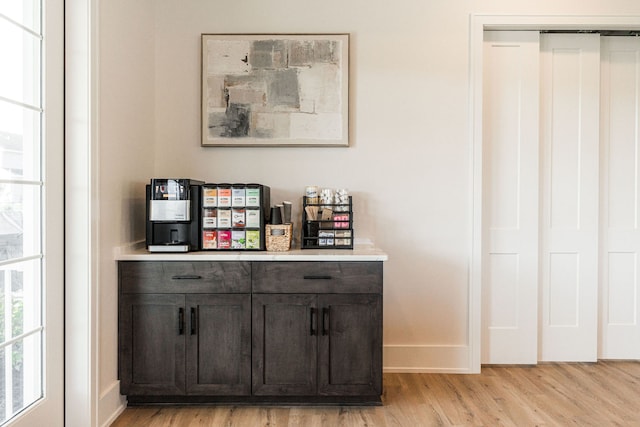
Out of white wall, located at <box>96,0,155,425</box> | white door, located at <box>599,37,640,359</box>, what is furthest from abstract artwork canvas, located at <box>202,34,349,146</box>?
white door, located at <box>599,37,640,359</box>

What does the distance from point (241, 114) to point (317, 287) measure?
1.27m

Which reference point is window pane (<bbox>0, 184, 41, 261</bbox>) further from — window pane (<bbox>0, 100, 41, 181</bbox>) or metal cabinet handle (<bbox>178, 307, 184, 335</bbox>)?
metal cabinet handle (<bbox>178, 307, 184, 335</bbox>)

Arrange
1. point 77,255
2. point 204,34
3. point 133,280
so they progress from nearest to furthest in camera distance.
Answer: point 77,255 → point 133,280 → point 204,34

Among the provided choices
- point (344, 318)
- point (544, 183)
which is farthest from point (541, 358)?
point (344, 318)

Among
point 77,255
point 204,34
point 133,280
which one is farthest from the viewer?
point 204,34

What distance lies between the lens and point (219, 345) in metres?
2.58

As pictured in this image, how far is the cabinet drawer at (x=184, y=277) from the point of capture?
2.57 meters

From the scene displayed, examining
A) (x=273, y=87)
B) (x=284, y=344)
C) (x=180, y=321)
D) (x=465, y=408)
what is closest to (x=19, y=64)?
(x=180, y=321)

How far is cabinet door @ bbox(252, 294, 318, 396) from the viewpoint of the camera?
2580 mm

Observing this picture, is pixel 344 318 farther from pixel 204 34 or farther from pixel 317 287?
pixel 204 34

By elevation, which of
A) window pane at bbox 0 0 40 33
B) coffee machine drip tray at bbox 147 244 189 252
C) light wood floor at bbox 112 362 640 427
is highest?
window pane at bbox 0 0 40 33

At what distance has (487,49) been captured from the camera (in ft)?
10.7

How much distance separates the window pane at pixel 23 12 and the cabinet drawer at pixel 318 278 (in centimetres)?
146

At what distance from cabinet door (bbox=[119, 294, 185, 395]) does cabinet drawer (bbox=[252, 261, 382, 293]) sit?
1.49 feet
